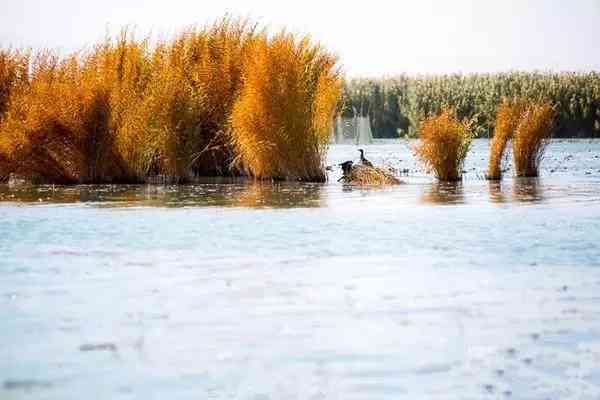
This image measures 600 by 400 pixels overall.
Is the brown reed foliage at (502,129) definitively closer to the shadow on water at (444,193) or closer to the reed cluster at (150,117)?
the shadow on water at (444,193)

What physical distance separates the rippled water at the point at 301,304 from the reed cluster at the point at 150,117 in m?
5.05

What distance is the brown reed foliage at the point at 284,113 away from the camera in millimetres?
17297

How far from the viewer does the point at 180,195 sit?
596 inches

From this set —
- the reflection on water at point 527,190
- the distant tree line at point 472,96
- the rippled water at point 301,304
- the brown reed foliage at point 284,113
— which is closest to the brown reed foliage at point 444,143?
the reflection on water at point 527,190

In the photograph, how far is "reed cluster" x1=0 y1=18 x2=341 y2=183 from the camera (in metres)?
17.1

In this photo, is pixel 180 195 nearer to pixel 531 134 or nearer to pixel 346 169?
pixel 346 169

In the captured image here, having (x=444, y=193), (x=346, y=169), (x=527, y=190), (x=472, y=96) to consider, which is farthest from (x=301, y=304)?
(x=472, y=96)

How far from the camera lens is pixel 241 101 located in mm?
18250

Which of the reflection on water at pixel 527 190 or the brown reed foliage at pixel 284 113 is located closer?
the reflection on water at pixel 527 190

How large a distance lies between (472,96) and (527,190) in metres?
49.5

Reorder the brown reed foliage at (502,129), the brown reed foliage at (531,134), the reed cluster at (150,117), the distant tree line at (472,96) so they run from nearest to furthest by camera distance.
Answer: the reed cluster at (150,117) → the brown reed foliage at (502,129) → the brown reed foliage at (531,134) → the distant tree line at (472,96)

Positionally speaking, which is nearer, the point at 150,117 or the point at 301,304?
the point at 301,304

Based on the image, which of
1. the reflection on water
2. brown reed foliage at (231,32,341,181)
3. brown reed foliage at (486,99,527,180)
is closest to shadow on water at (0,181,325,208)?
brown reed foliage at (231,32,341,181)

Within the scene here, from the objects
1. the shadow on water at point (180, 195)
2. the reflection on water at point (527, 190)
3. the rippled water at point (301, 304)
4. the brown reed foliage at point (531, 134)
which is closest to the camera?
the rippled water at point (301, 304)
